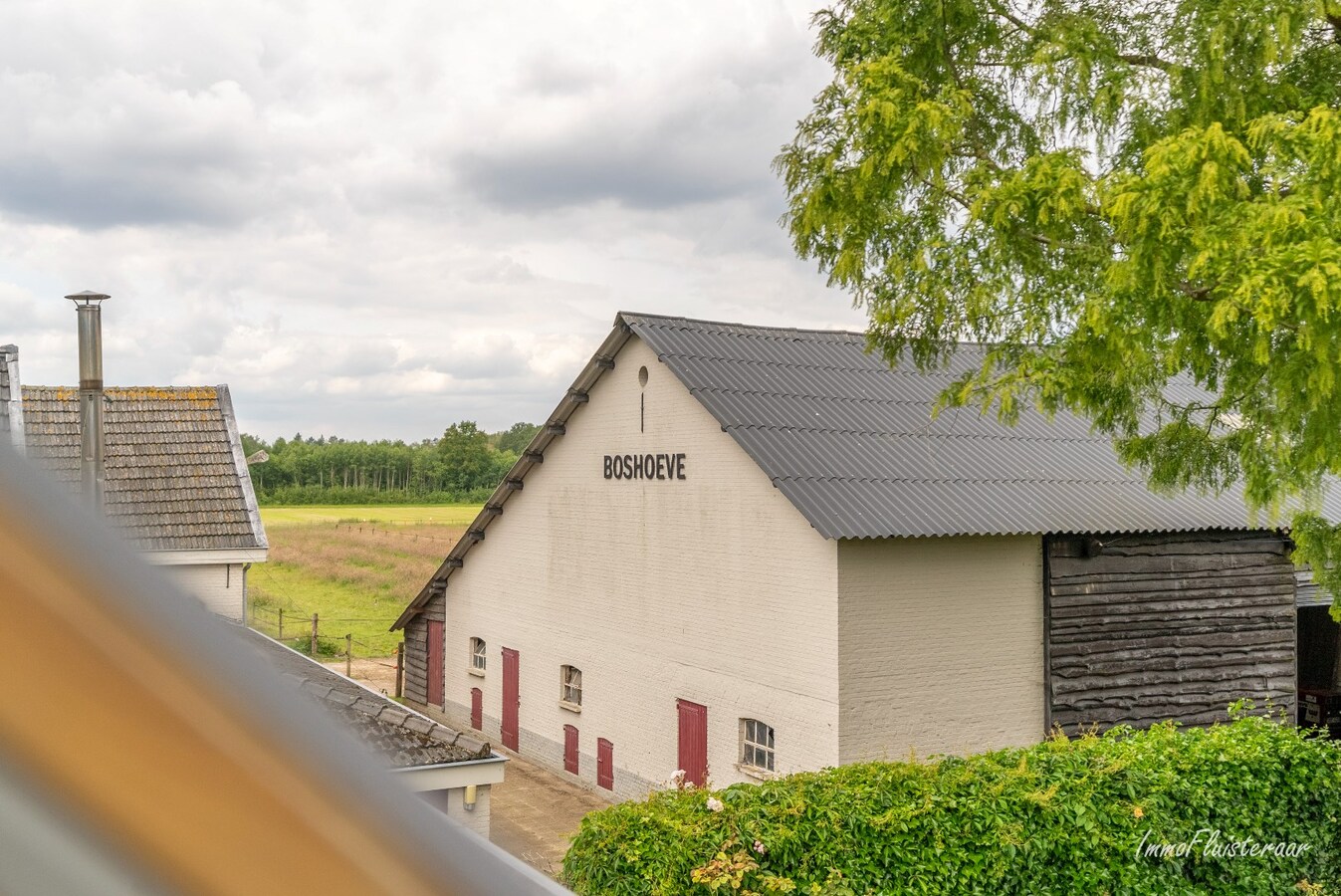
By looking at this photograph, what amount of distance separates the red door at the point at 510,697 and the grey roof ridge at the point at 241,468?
20.3 feet

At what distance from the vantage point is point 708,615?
15.2 metres

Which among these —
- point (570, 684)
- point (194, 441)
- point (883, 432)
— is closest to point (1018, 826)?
point (883, 432)

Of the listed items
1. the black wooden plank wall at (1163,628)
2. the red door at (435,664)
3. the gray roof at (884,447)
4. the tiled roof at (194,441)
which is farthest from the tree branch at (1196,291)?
the red door at (435,664)

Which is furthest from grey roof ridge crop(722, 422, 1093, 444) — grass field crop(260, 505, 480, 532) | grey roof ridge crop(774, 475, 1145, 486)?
grass field crop(260, 505, 480, 532)

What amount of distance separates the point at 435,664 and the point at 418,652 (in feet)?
3.12

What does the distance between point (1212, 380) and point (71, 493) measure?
10373 millimetres

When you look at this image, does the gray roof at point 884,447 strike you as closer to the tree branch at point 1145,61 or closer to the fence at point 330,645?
the tree branch at point 1145,61

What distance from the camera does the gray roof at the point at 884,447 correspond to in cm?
1374

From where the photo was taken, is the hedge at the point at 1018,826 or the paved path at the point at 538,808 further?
the paved path at the point at 538,808

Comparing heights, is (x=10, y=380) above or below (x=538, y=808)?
above

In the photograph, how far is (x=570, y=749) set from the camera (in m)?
18.5

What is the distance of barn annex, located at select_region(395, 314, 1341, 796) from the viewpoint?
13.4 meters

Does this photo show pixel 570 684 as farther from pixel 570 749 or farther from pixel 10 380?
pixel 10 380

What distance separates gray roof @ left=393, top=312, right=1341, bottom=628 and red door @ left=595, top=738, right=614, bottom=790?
17.9 feet
